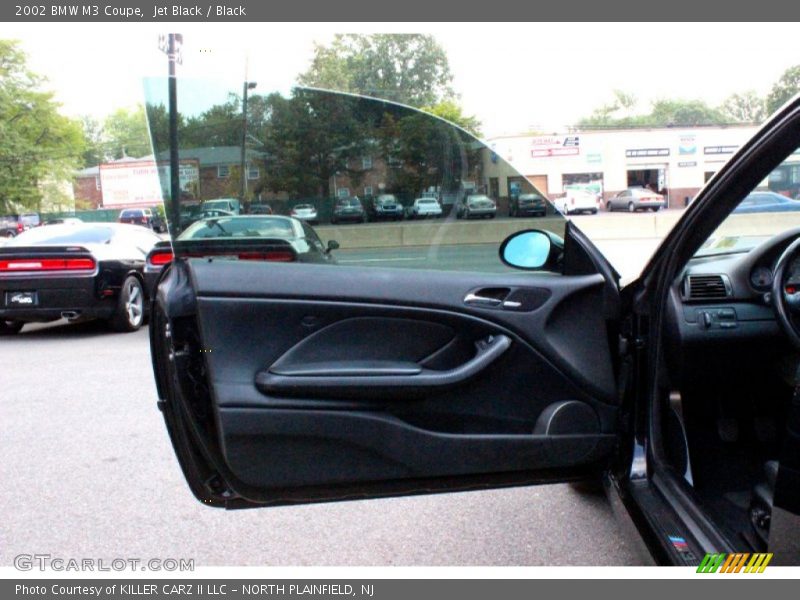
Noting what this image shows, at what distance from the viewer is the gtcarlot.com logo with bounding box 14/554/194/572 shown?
10.2ft

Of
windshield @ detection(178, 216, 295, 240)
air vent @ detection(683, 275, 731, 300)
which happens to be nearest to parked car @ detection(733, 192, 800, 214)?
air vent @ detection(683, 275, 731, 300)

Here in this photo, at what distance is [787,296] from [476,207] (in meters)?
1.36

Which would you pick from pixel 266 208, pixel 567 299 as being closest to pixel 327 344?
pixel 266 208

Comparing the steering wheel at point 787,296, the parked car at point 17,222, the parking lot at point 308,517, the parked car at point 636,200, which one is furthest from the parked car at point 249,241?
the parked car at point 17,222

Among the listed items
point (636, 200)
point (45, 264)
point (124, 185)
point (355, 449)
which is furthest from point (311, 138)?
point (124, 185)

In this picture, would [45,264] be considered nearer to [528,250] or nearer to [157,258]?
[157,258]

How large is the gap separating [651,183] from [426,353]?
2552 millimetres

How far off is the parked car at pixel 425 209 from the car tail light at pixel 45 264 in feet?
23.6

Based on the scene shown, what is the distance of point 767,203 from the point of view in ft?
9.44

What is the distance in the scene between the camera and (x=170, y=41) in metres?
2.62

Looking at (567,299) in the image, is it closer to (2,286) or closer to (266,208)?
(266,208)

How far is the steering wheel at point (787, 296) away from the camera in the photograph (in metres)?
2.85

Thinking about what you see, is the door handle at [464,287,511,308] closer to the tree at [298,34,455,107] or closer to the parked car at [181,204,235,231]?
the parked car at [181,204,235,231]

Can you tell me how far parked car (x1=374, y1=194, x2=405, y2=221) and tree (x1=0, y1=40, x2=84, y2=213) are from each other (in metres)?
30.7
